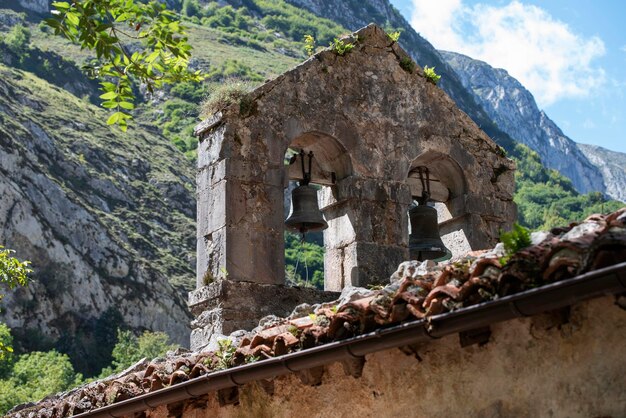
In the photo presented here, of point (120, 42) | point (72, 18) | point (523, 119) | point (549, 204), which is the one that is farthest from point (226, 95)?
point (523, 119)

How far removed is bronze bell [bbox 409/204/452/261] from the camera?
905 centimetres

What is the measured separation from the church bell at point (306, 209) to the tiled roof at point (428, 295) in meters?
2.01

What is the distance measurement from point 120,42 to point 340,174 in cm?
260

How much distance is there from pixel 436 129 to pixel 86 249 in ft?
164

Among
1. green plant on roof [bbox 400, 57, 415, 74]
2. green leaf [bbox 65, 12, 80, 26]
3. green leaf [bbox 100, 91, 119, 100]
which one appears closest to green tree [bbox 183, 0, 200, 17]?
green plant on roof [bbox 400, 57, 415, 74]

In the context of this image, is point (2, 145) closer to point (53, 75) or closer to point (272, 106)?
point (53, 75)

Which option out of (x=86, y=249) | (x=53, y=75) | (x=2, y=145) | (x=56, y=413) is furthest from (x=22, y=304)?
(x=56, y=413)

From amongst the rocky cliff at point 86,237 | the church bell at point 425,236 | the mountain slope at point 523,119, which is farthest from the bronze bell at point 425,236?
the mountain slope at point 523,119

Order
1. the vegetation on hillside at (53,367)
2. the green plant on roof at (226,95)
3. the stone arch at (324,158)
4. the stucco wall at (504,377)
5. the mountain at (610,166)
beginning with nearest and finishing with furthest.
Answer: the stucco wall at (504,377)
the green plant on roof at (226,95)
the stone arch at (324,158)
the vegetation on hillside at (53,367)
the mountain at (610,166)

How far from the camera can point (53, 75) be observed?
265 ft

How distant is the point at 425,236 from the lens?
9094 millimetres

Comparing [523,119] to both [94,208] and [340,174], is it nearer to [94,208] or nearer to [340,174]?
[94,208]

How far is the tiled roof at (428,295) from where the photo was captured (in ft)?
14.2

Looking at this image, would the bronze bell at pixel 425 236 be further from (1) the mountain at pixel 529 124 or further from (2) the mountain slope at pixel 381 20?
(1) the mountain at pixel 529 124
